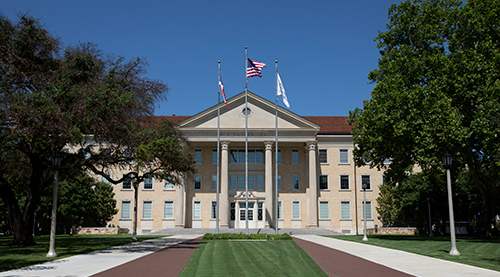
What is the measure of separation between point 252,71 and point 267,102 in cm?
1383

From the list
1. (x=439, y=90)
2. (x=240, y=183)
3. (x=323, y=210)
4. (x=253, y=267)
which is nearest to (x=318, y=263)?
(x=253, y=267)

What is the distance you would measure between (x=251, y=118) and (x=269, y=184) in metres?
8.01

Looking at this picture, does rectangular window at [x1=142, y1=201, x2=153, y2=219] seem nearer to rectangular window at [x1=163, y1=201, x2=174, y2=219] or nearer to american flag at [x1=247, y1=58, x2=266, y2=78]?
rectangular window at [x1=163, y1=201, x2=174, y2=219]

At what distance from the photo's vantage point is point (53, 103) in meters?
19.8

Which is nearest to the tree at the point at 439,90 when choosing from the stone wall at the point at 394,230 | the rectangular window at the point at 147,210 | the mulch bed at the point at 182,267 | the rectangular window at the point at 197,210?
the mulch bed at the point at 182,267

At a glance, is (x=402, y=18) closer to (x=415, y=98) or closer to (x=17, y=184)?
(x=415, y=98)

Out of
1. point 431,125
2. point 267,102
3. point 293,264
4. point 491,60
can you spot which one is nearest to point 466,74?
point 491,60

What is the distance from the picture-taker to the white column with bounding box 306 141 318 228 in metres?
49.8

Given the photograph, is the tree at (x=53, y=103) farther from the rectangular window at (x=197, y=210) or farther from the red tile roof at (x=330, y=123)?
the red tile roof at (x=330, y=123)

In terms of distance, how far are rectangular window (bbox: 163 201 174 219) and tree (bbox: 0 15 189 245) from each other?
27.3 meters

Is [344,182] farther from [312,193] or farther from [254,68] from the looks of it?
[254,68]

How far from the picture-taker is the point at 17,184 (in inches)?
1204

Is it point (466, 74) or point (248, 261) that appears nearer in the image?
point (248, 261)

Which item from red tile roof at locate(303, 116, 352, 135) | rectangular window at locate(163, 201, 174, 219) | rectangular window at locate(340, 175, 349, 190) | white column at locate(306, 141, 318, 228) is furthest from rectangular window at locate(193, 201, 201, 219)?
rectangular window at locate(340, 175, 349, 190)
